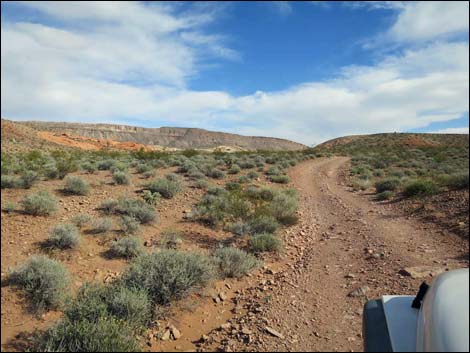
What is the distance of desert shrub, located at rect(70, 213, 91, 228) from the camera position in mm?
5680

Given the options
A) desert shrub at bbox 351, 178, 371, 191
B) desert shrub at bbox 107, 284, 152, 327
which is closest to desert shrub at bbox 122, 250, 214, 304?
desert shrub at bbox 107, 284, 152, 327

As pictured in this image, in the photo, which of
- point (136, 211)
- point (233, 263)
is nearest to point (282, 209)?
point (233, 263)

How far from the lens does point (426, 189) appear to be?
1112 cm

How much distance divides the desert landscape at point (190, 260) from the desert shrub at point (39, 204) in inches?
1.1

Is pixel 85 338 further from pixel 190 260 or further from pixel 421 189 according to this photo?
pixel 421 189

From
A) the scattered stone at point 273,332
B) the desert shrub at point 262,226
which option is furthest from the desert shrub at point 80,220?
the scattered stone at point 273,332

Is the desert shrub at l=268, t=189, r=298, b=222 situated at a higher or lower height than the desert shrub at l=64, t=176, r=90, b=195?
lower

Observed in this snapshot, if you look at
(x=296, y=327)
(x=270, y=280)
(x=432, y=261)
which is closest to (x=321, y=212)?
(x=432, y=261)

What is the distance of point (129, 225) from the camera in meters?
6.77

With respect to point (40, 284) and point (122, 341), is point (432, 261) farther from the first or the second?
point (40, 284)

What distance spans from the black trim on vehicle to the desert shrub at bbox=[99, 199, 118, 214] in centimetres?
612

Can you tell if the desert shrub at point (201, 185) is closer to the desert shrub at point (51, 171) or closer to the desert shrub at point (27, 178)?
the desert shrub at point (51, 171)

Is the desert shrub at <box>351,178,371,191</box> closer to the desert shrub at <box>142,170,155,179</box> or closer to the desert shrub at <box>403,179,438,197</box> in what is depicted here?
the desert shrub at <box>403,179,438,197</box>

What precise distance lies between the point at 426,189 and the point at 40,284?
11.4 m
